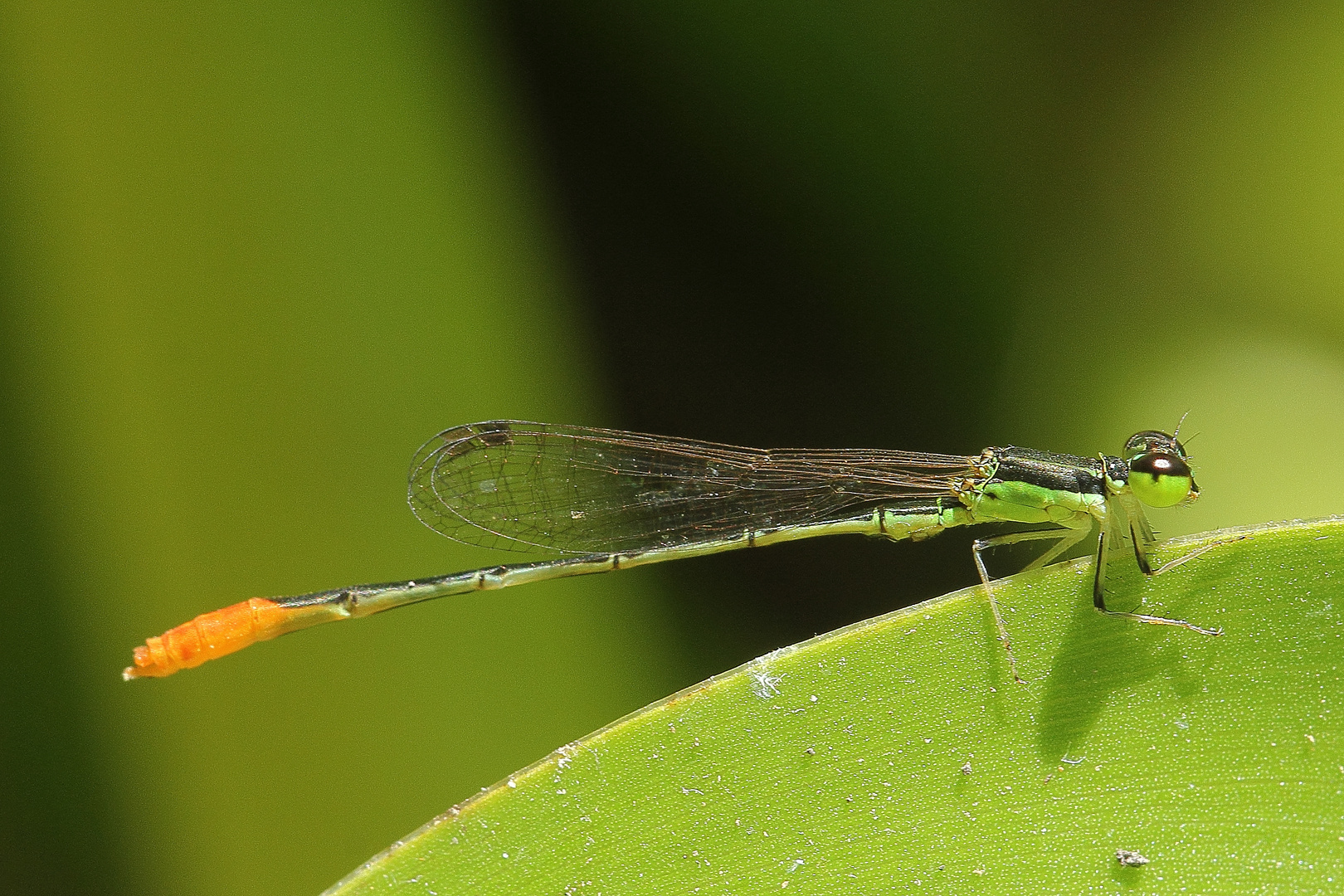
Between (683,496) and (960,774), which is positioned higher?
(683,496)

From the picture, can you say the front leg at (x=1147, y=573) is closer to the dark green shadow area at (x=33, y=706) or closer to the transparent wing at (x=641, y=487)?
the transparent wing at (x=641, y=487)

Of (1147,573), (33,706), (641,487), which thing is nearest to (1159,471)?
(1147,573)

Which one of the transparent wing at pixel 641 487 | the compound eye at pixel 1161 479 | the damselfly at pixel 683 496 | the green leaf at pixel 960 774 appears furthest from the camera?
the transparent wing at pixel 641 487

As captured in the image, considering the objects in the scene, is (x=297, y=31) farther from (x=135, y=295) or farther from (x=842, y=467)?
(x=842, y=467)

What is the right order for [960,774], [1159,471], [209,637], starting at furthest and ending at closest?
[1159,471] < [209,637] < [960,774]

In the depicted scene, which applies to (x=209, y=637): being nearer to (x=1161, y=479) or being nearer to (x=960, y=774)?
(x=960, y=774)

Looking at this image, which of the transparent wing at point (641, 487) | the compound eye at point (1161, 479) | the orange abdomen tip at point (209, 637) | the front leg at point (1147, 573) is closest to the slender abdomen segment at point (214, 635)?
the orange abdomen tip at point (209, 637)

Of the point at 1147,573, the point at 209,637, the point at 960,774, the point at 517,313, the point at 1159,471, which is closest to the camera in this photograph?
the point at 960,774
